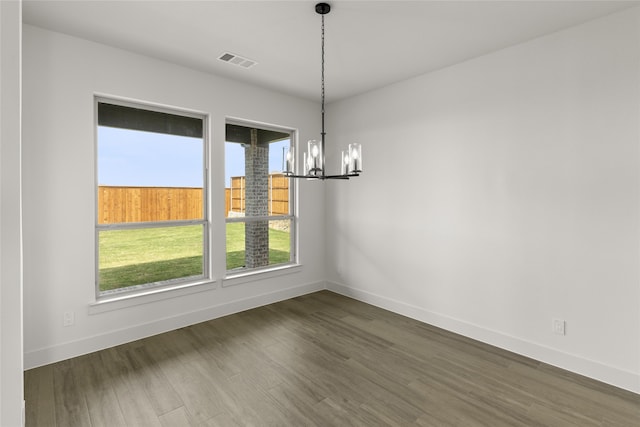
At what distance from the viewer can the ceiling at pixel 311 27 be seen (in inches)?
96.6

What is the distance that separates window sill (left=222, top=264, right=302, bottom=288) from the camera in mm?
4012

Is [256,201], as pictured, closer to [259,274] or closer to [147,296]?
[259,274]

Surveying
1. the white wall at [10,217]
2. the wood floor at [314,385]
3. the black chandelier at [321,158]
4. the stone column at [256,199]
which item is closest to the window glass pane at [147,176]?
the stone column at [256,199]

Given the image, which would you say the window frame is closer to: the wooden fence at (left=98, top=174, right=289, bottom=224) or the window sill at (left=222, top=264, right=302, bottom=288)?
the window sill at (left=222, top=264, right=302, bottom=288)

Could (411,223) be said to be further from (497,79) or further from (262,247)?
(262,247)

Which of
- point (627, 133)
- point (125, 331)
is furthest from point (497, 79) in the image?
point (125, 331)

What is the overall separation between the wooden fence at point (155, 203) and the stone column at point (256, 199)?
160 mm

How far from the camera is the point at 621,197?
251 centimetres

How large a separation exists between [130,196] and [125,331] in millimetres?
1376

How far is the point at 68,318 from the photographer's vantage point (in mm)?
2908

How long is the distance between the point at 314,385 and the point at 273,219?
8.23 feet

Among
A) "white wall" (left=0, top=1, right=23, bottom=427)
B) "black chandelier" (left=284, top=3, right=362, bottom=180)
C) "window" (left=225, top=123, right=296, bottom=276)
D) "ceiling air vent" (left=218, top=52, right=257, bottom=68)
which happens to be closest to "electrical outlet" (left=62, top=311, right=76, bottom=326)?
"window" (left=225, top=123, right=296, bottom=276)

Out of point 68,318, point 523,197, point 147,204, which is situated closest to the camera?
point 68,318

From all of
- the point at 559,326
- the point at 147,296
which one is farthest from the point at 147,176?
the point at 559,326
